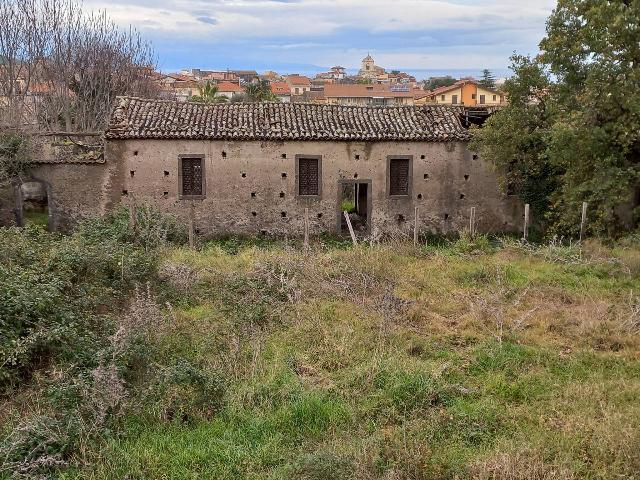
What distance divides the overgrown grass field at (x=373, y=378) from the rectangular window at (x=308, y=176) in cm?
709

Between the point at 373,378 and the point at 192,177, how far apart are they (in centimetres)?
1287

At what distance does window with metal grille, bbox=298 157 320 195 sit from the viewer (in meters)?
19.2

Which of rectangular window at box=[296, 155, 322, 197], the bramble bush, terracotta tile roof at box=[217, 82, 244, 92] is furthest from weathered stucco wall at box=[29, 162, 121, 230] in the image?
terracotta tile roof at box=[217, 82, 244, 92]

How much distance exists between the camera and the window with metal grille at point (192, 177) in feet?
61.2

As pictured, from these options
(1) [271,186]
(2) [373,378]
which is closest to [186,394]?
(2) [373,378]

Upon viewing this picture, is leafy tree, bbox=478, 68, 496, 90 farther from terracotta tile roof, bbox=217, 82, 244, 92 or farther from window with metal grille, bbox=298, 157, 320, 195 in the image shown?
window with metal grille, bbox=298, 157, 320, 195

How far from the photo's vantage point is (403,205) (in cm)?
1978

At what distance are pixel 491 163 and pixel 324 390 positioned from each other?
13.9 metres

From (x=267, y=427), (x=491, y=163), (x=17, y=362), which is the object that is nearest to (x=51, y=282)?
(x=17, y=362)

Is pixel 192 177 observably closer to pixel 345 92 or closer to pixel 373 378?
pixel 373 378

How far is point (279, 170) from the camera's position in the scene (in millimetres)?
18984

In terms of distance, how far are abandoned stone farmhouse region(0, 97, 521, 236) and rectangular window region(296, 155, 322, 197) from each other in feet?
0.11

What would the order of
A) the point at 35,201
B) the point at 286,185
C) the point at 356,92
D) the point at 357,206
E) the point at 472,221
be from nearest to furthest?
the point at 472,221, the point at 286,185, the point at 35,201, the point at 357,206, the point at 356,92

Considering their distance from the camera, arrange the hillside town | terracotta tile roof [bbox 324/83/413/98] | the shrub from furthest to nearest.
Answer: terracotta tile roof [bbox 324/83/413/98]
the hillside town
the shrub
